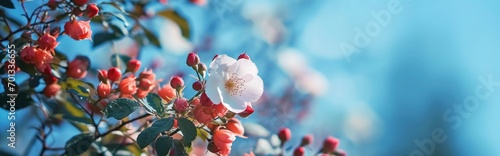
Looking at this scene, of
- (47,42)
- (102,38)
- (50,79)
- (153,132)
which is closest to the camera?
(153,132)

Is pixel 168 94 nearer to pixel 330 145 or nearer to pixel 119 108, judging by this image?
pixel 119 108

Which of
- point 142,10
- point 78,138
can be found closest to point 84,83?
point 78,138

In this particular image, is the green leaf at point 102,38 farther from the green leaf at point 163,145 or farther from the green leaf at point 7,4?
the green leaf at point 163,145

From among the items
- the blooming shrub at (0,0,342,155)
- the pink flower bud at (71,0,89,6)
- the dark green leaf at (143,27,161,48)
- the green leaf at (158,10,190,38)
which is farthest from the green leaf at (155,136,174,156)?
the green leaf at (158,10,190,38)

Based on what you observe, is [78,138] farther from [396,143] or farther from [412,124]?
[412,124]

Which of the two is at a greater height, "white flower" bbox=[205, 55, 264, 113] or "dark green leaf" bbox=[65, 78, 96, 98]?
"white flower" bbox=[205, 55, 264, 113]

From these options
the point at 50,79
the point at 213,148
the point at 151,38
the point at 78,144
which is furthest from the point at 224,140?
the point at 151,38

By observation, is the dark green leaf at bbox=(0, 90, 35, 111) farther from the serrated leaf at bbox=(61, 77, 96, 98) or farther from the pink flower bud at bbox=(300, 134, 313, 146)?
the pink flower bud at bbox=(300, 134, 313, 146)
